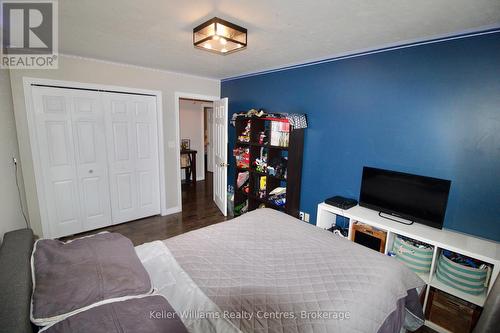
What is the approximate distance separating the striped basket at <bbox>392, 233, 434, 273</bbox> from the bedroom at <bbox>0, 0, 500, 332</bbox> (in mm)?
181

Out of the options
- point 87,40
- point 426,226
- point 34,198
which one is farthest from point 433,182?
point 34,198

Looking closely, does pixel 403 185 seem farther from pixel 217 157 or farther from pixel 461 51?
pixel 217 157

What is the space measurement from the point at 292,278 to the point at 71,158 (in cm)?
325

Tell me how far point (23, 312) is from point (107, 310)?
301mm

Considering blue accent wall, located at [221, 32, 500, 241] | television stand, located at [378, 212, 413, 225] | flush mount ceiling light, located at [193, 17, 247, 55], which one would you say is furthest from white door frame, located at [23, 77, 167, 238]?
television stand, located at [378, 212, 413, 225]

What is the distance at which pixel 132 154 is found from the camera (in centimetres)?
356

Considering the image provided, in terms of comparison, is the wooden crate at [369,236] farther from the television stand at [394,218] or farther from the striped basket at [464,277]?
the striped basket at [464,277]

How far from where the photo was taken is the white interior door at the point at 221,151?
3800 millimetres

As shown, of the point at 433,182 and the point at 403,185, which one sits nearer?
the point at 433,182

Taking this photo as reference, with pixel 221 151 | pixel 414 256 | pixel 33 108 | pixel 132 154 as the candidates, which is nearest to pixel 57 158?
pixel 33 108

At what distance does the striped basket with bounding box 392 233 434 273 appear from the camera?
6.53 feet

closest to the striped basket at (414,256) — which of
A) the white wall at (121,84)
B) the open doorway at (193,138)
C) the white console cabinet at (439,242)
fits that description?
the white console cabinet at (439,242)

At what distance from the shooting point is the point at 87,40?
231 centimetres

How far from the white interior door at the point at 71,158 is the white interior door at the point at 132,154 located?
135mm
